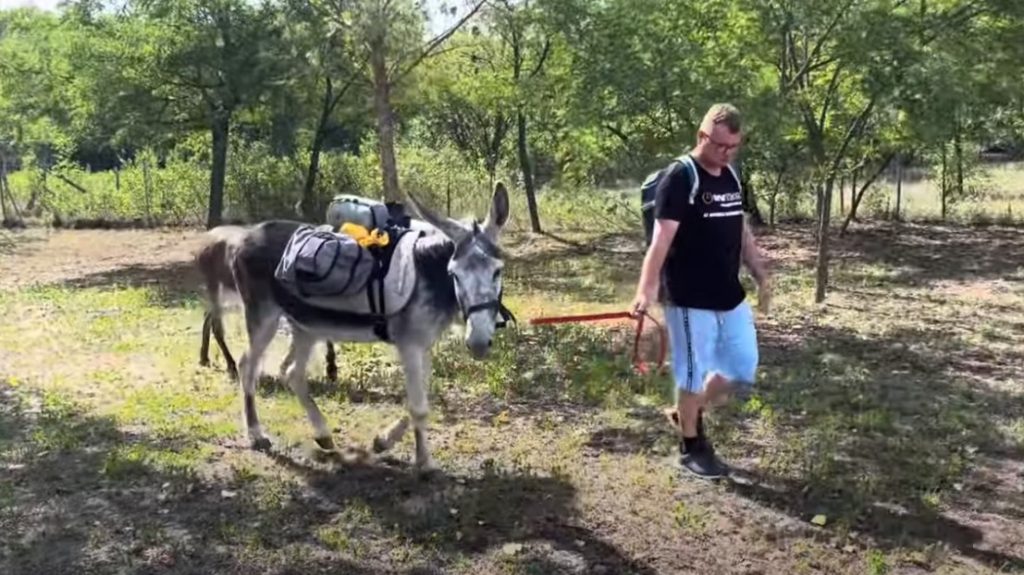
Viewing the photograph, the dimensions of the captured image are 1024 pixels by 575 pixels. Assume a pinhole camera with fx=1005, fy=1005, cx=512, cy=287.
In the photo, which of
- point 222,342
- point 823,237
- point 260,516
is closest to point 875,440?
point 260,516

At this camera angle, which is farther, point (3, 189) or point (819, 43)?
point (3, 189)

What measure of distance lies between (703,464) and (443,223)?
1798mm

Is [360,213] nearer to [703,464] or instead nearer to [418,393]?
[418,393]

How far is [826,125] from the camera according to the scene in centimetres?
1062

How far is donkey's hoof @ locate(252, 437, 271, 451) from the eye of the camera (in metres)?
5.58

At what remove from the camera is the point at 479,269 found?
4445 millimetres

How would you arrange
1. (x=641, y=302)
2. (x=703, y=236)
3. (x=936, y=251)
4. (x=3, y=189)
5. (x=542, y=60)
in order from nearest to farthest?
1. (x=641, y=302)
2. (x=703, y=236)
3. (x=936, y=251)
4. (x=542, y=60)
5. (x=3, y=189)

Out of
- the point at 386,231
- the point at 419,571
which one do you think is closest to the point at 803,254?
the point at 386,231

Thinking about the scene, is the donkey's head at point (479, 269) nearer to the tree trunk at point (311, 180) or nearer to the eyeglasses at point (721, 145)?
the eyeglasses at point (721, 145)

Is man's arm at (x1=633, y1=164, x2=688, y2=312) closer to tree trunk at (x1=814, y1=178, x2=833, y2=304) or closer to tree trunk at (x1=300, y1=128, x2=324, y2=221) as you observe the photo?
tree trunk at (x1=814, y1=178, x2=833, y2=304)

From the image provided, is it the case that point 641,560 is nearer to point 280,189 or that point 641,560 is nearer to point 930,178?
point 280,189

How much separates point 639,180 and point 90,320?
646 centimetres

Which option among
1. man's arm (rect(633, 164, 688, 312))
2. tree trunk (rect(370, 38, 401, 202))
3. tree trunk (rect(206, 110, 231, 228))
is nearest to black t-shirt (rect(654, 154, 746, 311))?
man's arm (rect(633, 164, 688, 312))

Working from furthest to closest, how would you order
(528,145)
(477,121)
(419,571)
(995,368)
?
(477,121)
(528,145)
(995,368)
(419,571)
